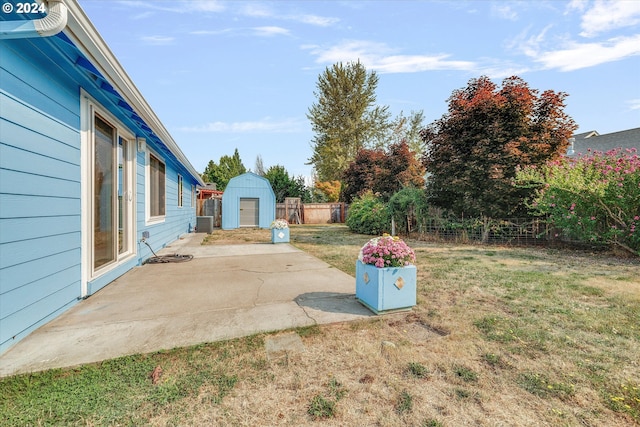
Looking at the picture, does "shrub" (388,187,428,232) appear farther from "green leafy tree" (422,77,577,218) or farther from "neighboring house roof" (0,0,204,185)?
"neighboring house roof" (0,0,204,185)

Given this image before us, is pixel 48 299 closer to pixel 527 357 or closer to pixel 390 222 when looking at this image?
pixel 527 357

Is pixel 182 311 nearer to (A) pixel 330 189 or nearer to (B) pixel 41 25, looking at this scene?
(B) pixel 41 25

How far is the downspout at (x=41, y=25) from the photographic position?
65.6 inches

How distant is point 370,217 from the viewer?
10992mm

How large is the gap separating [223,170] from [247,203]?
1717 cm

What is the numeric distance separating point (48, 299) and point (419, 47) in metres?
9.00

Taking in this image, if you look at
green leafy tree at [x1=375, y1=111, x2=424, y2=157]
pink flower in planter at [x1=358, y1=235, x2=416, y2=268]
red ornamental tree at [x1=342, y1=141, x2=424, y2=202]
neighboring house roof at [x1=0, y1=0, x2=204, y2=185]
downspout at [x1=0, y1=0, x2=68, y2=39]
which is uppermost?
green leafy tree at [x1=375, y1=111, x2=424, y2=157]

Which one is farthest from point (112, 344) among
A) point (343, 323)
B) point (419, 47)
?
point (419, 47)

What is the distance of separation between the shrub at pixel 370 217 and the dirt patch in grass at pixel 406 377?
769cm

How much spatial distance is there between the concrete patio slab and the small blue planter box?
3158 millimetres

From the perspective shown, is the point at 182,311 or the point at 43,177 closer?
the point at 43,177

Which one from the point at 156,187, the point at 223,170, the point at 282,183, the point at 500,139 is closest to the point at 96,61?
the point at 156,187

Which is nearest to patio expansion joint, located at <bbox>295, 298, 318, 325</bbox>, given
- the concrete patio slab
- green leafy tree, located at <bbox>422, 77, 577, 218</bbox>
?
the concrete patio slab

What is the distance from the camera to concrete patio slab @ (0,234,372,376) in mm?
2025
